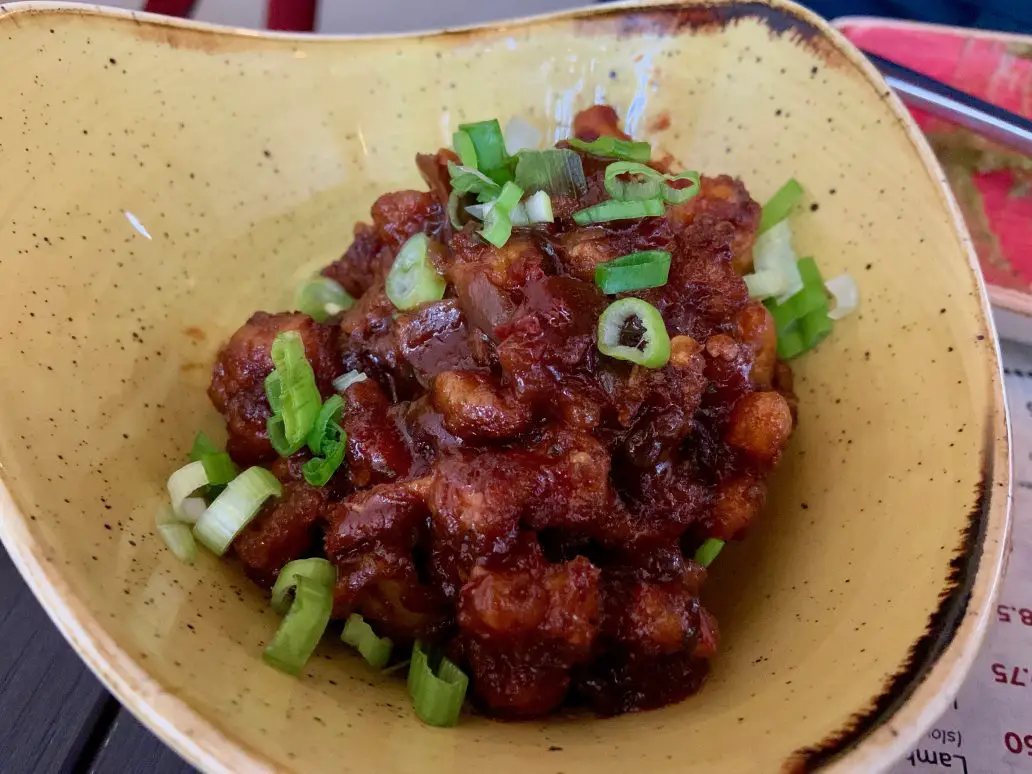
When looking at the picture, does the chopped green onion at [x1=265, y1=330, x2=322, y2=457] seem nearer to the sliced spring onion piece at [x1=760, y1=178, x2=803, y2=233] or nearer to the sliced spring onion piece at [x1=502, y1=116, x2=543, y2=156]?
the sliced spring onion piece at [x1=502, y1=116, x2=543, y2=156]

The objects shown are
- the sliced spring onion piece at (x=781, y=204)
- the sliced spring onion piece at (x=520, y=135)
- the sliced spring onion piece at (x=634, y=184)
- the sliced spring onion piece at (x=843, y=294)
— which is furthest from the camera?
the sliced spring onion piece at (x=520, y=135)

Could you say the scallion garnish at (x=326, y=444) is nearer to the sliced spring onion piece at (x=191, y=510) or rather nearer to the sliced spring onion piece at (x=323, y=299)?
the sliced spring onion piece at (x=191, y=510)

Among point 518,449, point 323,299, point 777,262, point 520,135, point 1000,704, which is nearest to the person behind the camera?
point 518,449

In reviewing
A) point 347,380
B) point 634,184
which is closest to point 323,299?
point 347,380

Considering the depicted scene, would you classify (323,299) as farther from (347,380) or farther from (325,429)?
A: (325,429)

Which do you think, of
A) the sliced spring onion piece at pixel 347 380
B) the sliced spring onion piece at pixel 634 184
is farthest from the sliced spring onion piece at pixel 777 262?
the sliced spring onion piece at pixel 347 380

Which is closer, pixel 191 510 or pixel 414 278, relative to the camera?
pixel 191 510
